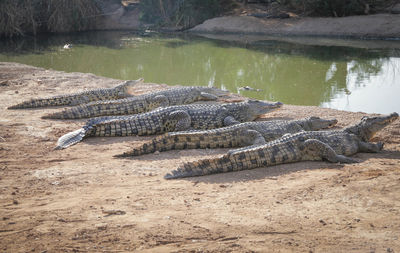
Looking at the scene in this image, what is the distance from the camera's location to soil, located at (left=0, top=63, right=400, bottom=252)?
2.83m

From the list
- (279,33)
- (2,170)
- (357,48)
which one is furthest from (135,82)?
(279,33)

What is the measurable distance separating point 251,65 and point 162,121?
795cm

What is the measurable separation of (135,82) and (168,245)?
21.2 feet

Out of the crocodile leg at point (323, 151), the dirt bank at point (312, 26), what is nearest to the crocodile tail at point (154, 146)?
the crocodile leg at point (323, 151)

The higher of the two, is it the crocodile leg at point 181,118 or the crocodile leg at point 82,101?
the crocodile leg at point 181,118

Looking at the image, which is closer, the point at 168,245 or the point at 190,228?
the point at 168,245

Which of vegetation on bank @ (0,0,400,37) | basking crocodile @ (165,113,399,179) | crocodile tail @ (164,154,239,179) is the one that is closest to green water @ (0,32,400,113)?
vegetation on bank @ (0,0,400,37)

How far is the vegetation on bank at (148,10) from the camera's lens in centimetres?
1984

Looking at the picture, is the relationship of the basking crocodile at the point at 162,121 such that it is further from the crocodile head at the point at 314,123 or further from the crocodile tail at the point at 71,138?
the crocodile head at the point at 314,123

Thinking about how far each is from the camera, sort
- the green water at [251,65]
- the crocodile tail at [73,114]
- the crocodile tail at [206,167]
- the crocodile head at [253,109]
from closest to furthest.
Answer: the crocodile tail at [206,167]
the crocodile head at [253,109]
the crocodile tail at [73,114]
the green water at [251,65]

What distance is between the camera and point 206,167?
4.29 meters

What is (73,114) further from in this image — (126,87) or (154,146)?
(154,146)

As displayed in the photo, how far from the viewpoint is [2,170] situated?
4.38 meters

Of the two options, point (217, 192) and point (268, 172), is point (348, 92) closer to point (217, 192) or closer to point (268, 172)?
point (268, 172)
